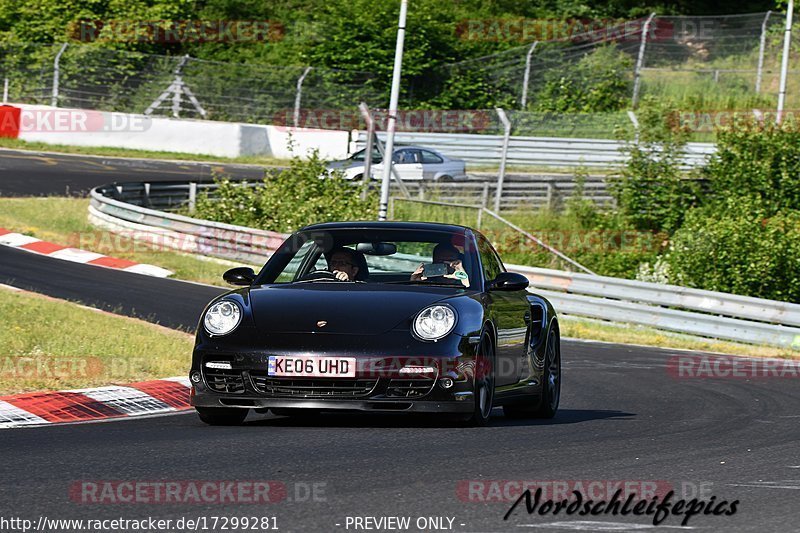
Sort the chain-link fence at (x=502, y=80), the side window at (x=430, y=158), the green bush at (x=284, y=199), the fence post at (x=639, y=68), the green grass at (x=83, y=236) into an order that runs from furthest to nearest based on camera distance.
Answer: the fence post at (x=639, y=68) → the chain-link fence at (x=502, y=80) → the side window at (x=430, y=158) → the green bush at (x=284, y=199) → the green grass at (x=83, y=236)

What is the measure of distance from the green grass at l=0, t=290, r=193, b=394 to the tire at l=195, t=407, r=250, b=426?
1.73 m

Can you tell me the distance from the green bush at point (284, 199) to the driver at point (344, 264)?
1738 centimetres

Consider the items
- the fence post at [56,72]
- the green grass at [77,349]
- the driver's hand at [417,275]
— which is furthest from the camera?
the fence post at [56,72]

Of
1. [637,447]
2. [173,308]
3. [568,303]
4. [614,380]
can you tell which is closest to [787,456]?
[637,447]

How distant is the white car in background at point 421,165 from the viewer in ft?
114

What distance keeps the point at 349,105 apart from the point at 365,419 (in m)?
34.3

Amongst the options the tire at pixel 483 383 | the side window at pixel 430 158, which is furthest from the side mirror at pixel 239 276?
the side window at pixel 430 158

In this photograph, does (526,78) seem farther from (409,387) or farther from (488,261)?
(409,387)

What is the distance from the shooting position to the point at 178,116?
42.1 m

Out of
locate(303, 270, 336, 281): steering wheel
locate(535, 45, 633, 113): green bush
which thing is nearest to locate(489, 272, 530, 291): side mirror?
locate(303, 270, 336, 281): steering wheel

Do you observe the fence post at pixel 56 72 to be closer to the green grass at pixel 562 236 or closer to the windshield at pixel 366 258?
the green grass at pixel 562 236

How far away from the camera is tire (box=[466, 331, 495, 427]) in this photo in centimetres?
838

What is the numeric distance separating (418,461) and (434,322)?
4.78 feet

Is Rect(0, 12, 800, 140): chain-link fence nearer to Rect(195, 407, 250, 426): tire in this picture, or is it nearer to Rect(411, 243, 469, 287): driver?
Rect(411, 243, 469, 287): driver
